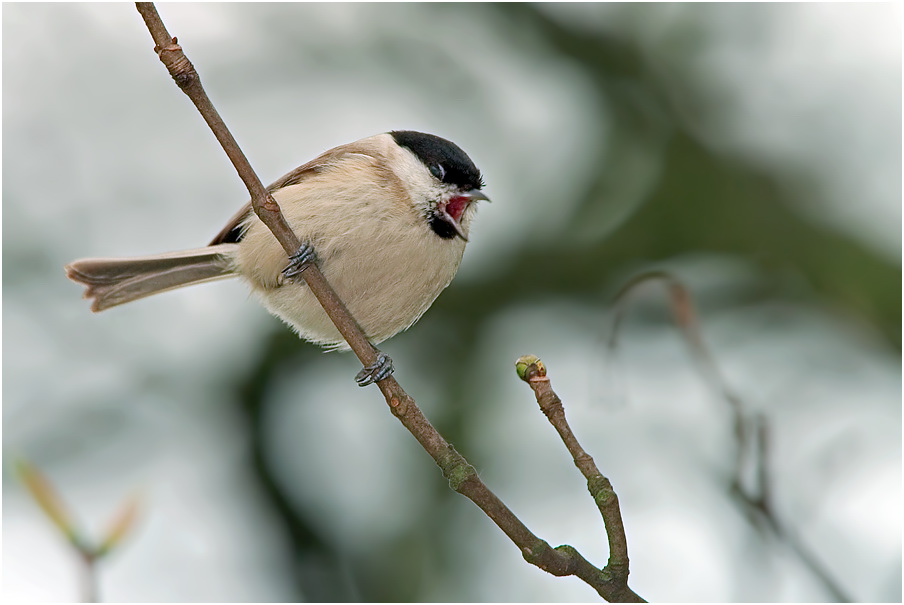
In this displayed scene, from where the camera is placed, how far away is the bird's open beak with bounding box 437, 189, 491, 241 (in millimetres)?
3367

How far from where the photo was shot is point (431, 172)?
3.47 metres

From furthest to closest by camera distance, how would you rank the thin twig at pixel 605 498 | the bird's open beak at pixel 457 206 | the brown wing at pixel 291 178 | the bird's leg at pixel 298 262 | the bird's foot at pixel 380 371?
the brown wing at pixel 291 178
the bird's open beak at pixel 457 206
the bird's leg at pixel 298 262
the bird's foot at pixel 380 371
the thin twig at pixel 605 498

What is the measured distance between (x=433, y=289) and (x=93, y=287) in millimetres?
1428

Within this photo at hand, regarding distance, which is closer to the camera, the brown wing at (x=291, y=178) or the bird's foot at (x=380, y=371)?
the bird's foot at (x=380, y=371)

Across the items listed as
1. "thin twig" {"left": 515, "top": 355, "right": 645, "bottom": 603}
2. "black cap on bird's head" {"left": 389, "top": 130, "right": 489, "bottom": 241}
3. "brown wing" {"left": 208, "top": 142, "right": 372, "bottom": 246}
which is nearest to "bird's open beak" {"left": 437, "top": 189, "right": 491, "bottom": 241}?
"black cap on bird's head" {"left": 389, "top": 130, "right": 489, "bottom": 241}

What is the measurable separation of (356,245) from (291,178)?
0.72 metres

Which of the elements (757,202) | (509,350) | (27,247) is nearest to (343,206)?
Result: (509,350)

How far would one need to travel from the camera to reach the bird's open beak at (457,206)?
337cm

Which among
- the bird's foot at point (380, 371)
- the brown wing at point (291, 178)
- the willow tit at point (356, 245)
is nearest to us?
the bird's foot at point (380, 371)

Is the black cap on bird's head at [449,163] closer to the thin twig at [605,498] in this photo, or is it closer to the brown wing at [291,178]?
the brown wing at [291,178]

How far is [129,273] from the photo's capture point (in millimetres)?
3850

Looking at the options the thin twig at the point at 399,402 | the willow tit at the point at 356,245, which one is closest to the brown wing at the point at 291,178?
the willow tit at the point at 356,245

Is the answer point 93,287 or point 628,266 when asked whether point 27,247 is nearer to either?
point 93,287

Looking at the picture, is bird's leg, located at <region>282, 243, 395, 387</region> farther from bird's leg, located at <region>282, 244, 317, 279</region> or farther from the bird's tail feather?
the bird's tail feather
